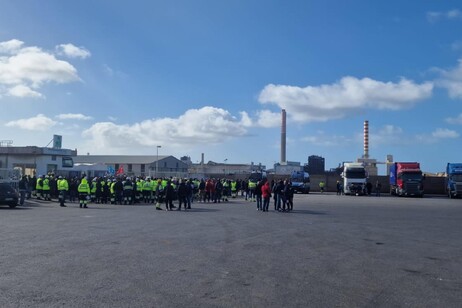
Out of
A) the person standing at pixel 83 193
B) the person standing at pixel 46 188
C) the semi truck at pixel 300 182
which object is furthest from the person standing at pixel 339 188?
the person standing at pixel 83 193

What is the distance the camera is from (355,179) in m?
50.8

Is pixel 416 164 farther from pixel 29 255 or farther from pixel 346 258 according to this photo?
pixel 29 255

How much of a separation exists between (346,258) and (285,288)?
11.2ft

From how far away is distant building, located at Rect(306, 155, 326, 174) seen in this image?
298 ft

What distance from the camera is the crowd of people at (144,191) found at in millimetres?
26281

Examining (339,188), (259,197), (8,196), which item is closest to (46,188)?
(8,196)

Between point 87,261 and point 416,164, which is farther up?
point 416,164

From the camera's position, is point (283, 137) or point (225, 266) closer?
point (225, 266)

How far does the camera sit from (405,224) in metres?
19.3

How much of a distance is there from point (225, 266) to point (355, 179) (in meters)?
42.9

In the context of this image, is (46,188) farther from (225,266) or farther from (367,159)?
(367,159)

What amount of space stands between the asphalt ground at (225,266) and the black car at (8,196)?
10.1 meters

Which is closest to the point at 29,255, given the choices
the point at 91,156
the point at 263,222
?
the point at 263,222

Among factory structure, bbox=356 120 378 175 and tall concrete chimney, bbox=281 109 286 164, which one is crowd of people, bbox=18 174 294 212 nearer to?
factory structure, bbox=356 120 378 175
